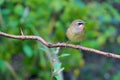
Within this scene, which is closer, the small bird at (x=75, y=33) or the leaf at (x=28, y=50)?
the small bird at (x=75, y=33)

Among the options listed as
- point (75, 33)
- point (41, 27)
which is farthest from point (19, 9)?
point (75, 33)

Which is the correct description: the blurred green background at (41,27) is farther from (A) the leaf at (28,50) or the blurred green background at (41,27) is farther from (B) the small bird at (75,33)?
(B) the small bird at (75,33)

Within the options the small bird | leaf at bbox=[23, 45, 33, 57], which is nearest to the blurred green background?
leaf at bbox=[23, 45, 33, 57]

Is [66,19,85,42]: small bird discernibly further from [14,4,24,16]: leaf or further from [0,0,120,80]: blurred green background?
[14,4,24,16]: leaf

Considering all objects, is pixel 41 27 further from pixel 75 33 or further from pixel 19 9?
pixel 75 33

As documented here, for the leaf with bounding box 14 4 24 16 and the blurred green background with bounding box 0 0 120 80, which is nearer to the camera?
the blurred green background with bounding box 0 0 120 80

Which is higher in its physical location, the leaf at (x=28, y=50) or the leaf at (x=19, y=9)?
the leaf at (x=19, y=9)

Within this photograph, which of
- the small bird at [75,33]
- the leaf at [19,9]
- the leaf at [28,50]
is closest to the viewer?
the small bird at [75,33]

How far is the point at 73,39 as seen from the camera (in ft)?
7.26

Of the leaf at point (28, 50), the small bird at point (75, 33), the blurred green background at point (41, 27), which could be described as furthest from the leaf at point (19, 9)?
the small bird at point (75, 33)

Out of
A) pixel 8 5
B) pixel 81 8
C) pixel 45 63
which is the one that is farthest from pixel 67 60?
pixel 8 5

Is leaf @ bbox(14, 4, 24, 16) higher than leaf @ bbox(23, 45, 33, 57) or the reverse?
higher

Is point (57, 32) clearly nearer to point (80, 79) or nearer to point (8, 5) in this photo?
point (8, 5)

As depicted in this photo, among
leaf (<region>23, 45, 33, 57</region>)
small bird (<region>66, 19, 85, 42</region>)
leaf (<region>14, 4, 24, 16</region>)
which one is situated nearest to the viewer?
small bird (<region>66, 19, 85, 42</region>)
